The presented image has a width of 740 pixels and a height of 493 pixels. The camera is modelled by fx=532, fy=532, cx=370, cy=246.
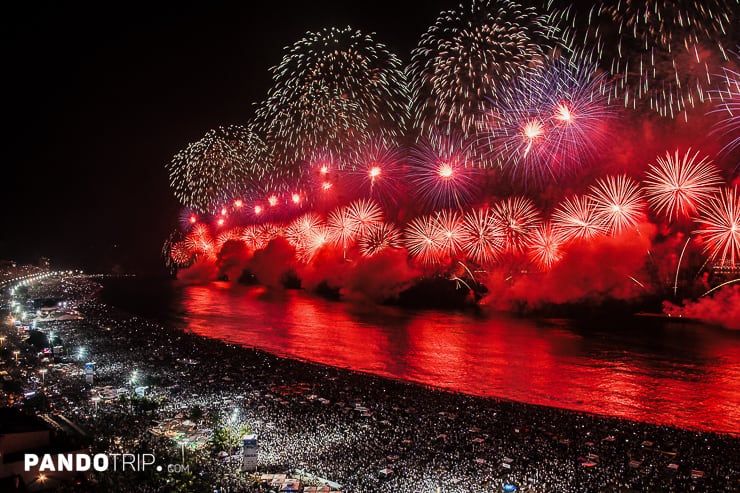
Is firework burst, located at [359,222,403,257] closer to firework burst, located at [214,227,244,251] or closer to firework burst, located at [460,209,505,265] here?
firework burst, located at [460,209,505,265]

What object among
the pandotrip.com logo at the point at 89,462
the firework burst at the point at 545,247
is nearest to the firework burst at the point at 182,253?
the firework burst at the point at 545,247

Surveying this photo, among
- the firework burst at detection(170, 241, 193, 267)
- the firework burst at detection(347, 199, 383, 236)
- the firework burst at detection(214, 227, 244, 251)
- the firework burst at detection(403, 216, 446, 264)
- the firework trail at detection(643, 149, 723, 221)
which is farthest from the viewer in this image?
the firework burst at detection(170, 241, 193, 267)

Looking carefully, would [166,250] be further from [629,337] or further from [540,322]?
[629,337]

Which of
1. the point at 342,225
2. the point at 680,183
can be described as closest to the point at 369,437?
the point at 680,183

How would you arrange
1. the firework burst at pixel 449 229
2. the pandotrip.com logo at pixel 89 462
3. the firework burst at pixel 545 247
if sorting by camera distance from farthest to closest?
the firework burst at pixel 449 229 < the firework burst at pixel 545 247 < the pandotrip.com logo at pixel 89 462

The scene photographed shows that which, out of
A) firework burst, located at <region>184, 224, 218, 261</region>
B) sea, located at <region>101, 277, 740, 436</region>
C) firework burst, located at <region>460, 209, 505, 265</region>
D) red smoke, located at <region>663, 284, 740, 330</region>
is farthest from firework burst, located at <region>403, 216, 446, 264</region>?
firework burst, located at <region>184, 224, 218, 261</region>

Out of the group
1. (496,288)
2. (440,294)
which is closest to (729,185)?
(496,288)

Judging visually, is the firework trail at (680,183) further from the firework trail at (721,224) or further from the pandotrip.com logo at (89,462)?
the pandotrip.com logo at (89,462)
